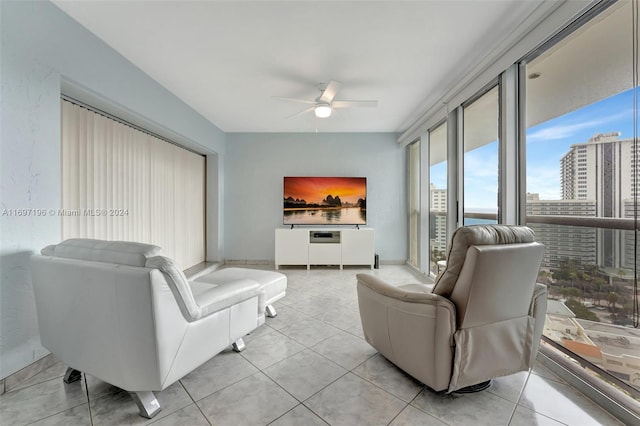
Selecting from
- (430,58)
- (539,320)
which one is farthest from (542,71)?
(539,320)

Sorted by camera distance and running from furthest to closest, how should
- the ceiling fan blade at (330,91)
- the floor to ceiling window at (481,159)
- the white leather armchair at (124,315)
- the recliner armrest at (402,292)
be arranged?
the ceiling fan blade at (330,91)
the floor to ceiling window at (481,159)
the recliner armrest at (402,292)
the white leather armchair at (124,315)

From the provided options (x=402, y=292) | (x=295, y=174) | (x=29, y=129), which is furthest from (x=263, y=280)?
(x=295, y=174)

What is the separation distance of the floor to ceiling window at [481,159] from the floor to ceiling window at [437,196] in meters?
0.50

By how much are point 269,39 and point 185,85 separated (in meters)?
1.41

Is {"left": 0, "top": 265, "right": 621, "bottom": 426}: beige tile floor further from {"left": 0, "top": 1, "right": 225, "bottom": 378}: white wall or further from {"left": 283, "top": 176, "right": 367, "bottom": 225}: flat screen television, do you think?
{"left": 283, "top": 176, "right": 367, "bottom": 225}: flat screen television

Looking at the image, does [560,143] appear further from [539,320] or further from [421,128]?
A: [421,128]

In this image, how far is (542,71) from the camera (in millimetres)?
1931

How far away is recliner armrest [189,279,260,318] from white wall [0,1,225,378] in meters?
1.00

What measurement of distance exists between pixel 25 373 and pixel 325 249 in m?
3.50

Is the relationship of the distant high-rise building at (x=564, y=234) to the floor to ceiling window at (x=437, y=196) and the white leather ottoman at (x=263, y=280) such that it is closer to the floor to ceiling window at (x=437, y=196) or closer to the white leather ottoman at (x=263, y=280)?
the floor to ceiling window at (x=437, y=196)

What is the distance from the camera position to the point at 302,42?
2.16 metres

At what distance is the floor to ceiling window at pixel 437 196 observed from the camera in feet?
11.3

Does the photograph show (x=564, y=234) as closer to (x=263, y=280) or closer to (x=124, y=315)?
(x=263, y=280)

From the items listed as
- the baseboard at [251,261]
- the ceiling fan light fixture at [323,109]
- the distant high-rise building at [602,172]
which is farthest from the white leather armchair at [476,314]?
the baseboard at [251,261]
